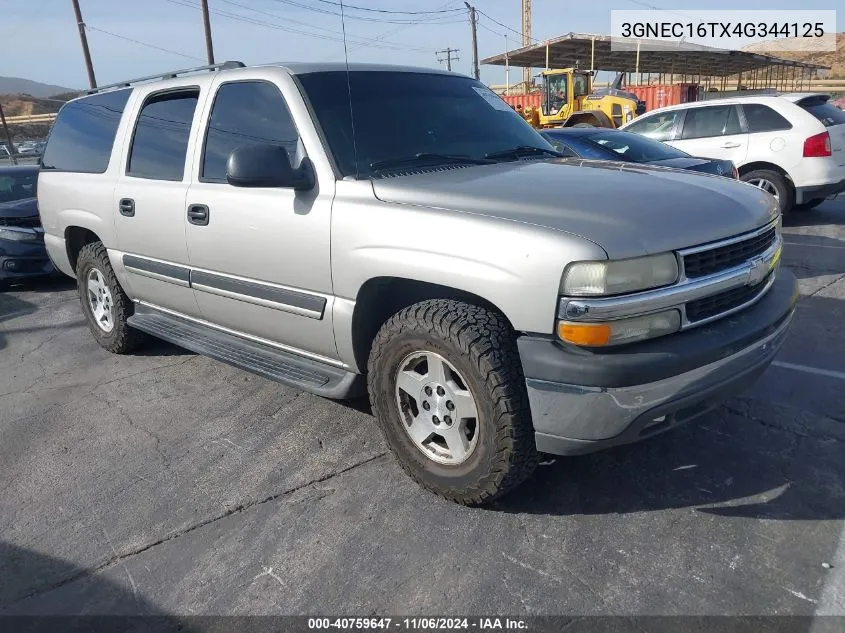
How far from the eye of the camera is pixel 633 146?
742cm

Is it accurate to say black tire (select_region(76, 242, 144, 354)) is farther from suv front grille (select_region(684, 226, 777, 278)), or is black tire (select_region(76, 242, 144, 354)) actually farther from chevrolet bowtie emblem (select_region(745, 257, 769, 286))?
chevrolet bowtie emblem (select_region(745, 257, 769, 286))

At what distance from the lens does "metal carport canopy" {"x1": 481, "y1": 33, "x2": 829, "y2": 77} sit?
2617 centimetres

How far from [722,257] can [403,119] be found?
1.73m

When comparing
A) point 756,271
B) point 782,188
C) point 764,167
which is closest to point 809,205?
point 782,188

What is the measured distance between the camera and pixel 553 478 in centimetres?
306

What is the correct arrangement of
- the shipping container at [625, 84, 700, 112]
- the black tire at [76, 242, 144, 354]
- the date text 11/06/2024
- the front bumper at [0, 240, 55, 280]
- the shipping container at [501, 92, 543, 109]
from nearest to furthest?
the date text 11/06/2024 < the black tire at [76, 242, 144, 354] < the front bumper at [0, 240, 55, 280] < the shipping container at [625, 84, 700, 112] < the shipping container at [501, 92, 543, 109]

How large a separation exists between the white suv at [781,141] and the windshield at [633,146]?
180 centimetres

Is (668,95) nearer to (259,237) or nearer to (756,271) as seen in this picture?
(756,271)

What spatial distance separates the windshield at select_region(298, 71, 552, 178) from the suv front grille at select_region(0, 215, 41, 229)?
6.33 m

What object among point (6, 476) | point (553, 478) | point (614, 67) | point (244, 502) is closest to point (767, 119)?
point (553, 478)

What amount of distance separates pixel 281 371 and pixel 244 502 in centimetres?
70

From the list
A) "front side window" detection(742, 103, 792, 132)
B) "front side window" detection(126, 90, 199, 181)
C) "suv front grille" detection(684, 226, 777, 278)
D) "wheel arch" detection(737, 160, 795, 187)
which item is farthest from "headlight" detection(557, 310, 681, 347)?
"front side window" detection(742, 103, 792, 132)

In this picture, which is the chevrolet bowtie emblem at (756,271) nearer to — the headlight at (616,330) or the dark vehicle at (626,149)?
the headlight at (616,330)

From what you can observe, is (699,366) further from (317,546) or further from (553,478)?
(317,546)
